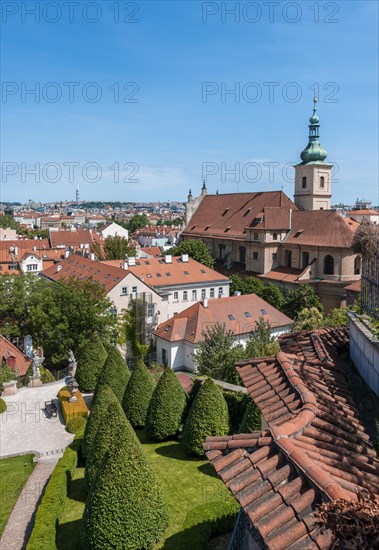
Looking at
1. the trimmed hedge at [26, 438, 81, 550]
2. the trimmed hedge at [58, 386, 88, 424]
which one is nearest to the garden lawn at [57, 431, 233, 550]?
the trimmed hedge at [26, 438, 81, 550]

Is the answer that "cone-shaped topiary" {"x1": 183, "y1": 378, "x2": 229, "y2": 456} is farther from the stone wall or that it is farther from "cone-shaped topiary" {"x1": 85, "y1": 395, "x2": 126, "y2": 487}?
the stone wall

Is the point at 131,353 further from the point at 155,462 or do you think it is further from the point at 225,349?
the point at 155,462

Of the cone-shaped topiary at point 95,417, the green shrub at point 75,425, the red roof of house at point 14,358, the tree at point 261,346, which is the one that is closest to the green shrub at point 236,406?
the cone-shaped topiary at point 95,417

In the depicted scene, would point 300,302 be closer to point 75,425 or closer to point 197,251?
point 197,251

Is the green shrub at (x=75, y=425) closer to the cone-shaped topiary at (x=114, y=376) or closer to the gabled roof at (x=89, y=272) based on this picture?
the cone-shaped topiary at (x=114, y=376)

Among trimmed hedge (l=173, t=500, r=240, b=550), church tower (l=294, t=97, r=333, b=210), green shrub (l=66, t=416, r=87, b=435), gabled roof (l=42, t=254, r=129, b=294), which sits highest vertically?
church tower (l=294, t=97, r=333, b=210)
